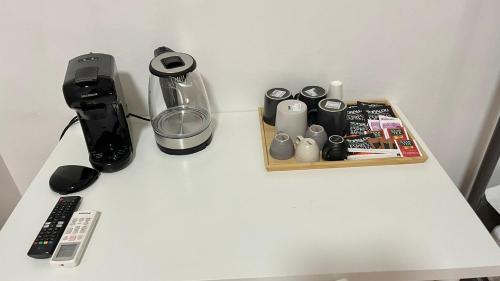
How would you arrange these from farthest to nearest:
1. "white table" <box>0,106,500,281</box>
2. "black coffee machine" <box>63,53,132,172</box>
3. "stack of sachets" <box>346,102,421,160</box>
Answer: "stack of sachets" <box>346,102,421,160</box> < "black coffee machine" <box>63,53,132,172</box> < "white table" <box>0,106,500,281</box>

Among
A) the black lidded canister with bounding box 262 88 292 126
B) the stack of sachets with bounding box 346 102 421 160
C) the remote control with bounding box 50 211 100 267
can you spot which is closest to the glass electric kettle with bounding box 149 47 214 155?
the black lidded canister with bounding box 262 88 292 126

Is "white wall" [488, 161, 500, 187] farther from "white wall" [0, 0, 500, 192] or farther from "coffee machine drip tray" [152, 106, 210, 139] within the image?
"coffee machine drip tray" [152, 106, 210, 139]

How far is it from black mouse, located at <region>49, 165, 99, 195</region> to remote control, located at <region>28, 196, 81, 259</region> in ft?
0.11

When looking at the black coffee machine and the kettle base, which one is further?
the kettle base

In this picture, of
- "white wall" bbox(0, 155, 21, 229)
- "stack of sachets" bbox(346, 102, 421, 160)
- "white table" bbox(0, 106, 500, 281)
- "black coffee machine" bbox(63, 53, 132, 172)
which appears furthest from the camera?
"white wall" bbox(0, 155, 21, 229)

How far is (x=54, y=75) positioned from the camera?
105cm

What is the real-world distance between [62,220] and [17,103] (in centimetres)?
52

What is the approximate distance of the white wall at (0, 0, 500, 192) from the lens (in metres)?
0.97

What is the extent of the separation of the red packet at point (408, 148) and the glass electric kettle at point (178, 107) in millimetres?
473

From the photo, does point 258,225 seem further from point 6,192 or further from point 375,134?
point 6,192

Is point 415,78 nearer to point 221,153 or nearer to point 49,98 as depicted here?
point 221,153

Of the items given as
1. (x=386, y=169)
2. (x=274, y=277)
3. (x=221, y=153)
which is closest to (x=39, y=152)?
(x=221, y=153)

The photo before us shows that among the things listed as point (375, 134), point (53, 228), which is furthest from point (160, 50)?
point (375, 134)

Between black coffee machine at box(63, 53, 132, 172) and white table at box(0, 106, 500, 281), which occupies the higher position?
black coffee machine at box(63, 53, 132, 172)
